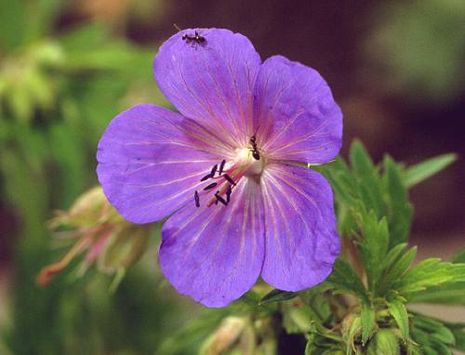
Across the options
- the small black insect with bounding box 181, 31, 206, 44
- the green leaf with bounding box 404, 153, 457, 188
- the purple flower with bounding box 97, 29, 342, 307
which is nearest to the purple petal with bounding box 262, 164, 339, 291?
the purple flower with bounding box 97, 29, 342, 307

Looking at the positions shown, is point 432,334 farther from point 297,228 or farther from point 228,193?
point 228,193

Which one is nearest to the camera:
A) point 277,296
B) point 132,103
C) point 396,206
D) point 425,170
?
point 277,296

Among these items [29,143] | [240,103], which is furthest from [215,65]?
[29,143]

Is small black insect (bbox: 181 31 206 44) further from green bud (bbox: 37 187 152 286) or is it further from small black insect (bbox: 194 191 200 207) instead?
green bud (bbox: 37 187 152 286)

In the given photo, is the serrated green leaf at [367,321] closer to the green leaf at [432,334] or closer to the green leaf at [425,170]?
the green leaf at [432,334]

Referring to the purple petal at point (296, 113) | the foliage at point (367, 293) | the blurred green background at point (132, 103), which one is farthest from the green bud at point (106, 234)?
the purple petal at point (296, 113)

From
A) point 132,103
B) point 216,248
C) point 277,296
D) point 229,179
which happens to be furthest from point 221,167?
point 132,103
